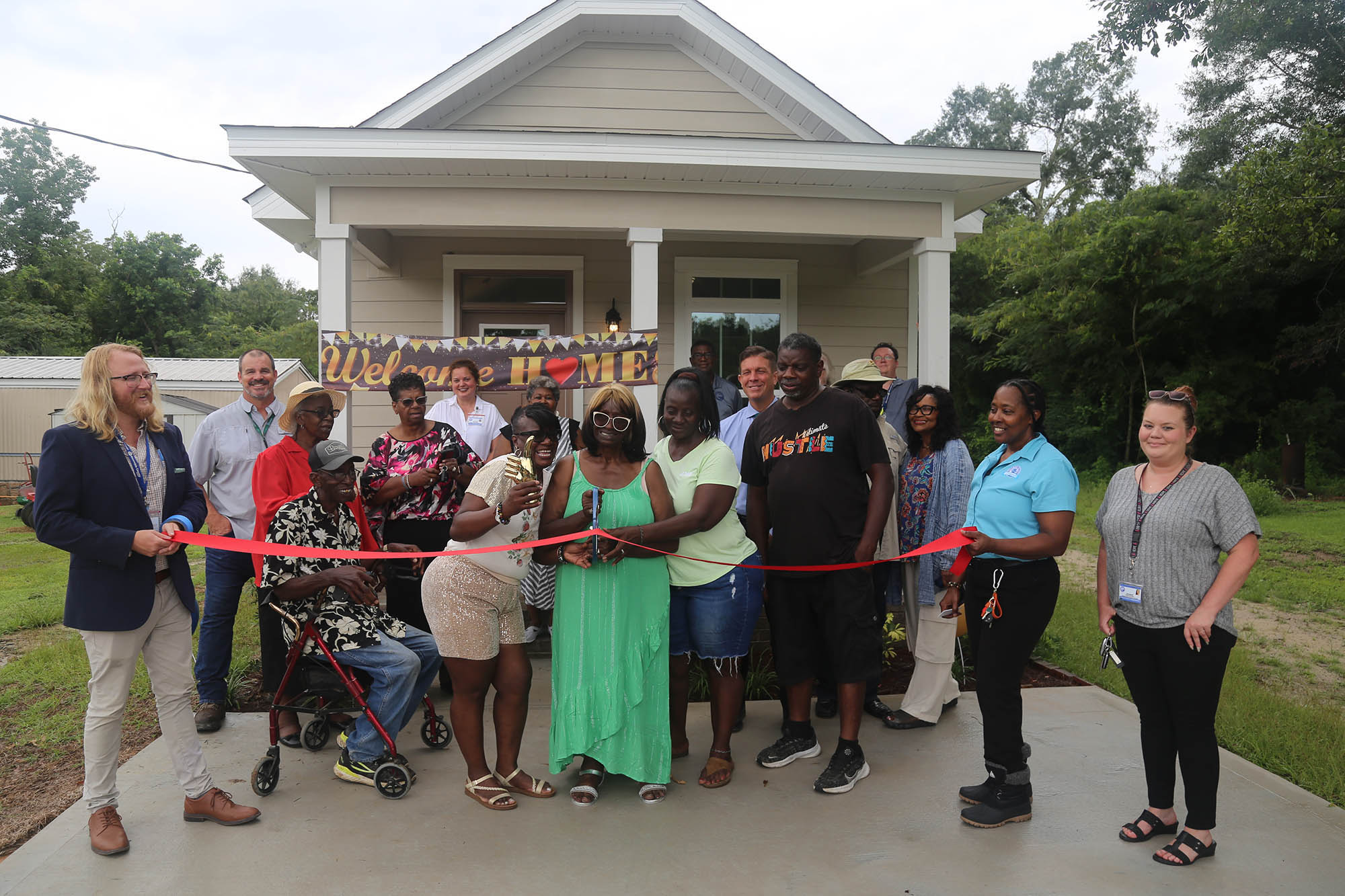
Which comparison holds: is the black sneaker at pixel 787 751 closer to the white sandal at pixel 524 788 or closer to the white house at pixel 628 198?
the white sandal at pixel 524 788

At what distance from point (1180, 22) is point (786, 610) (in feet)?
35.2

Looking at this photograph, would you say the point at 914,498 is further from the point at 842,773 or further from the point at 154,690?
the point at 154,690

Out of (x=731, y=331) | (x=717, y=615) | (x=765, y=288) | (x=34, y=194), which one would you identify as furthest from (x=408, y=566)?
(x=34, y=194)

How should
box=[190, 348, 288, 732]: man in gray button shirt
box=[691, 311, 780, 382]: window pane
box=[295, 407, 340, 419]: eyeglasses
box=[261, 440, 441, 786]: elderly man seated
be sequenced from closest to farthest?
box=[261, 440, 441, 786]: elderly man seated
box=[295, 407, 340, 419]: eyeglasses
box=[190, 348, 288, 732]: man in gray button shirt
box=[691, 311, 780, 382]: window pane

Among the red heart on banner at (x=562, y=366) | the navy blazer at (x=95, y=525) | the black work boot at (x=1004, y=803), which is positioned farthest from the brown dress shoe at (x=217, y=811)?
the red heart on banner at (x=562, y=366)

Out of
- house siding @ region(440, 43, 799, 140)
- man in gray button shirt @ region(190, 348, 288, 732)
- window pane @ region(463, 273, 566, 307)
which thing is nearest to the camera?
man in gray button shirt @ region(190, 348, 288, 732)

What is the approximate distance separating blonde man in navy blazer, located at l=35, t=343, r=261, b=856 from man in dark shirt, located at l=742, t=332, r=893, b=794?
2453 mm

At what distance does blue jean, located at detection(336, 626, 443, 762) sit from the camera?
3873mm

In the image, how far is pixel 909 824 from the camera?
3.56 metres

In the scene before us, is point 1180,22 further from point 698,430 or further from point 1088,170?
point 1088,170

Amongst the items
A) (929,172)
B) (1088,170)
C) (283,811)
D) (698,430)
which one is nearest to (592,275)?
(929,172)

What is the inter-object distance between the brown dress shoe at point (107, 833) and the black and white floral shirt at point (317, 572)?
915 millimetres

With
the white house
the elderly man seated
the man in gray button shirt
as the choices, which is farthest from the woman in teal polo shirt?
the white house

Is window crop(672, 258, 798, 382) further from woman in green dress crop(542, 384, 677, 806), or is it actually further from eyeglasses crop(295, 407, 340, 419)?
woman in green dress crop(542, 384, 677, 806)
